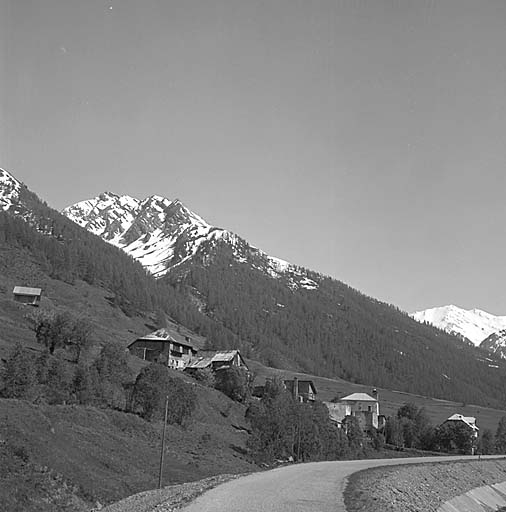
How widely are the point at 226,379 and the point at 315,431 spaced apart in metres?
35.5

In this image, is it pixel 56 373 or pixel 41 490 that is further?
pixel 56 373

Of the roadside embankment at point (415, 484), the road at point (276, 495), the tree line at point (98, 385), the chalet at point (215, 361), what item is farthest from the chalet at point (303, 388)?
the road at point (276, 495)

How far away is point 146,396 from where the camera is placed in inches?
3393

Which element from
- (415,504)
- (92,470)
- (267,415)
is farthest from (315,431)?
(92,470)

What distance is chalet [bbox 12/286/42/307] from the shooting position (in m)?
174

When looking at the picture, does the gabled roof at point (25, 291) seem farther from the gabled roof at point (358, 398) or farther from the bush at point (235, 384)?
the gabled roof at point (358, 398)

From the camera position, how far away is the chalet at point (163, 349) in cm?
16638

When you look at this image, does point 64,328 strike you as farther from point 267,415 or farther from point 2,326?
point 267,415

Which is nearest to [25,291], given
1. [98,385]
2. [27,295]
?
[27,295]

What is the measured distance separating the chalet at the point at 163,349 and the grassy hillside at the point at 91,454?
71.1 m

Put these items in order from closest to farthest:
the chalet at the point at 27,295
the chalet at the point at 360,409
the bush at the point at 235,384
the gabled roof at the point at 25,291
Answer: the bush at the point at 235,384 < the chalet at the point at 360,409 < the chalet at the point at 27,295 < the gabled roof at the point at 25,291

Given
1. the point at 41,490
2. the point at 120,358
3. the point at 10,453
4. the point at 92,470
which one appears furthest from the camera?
the point at 120,358

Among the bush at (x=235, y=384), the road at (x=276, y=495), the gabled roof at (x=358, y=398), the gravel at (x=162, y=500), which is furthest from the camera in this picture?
the gabled roof at (x=358, y=398)

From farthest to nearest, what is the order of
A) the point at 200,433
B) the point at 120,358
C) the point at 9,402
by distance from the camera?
1. the point at 120,358
2. the point at 200,433
3. the point at 9,402
